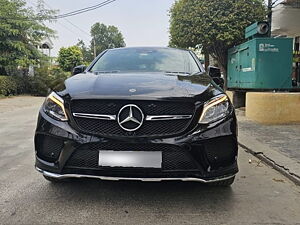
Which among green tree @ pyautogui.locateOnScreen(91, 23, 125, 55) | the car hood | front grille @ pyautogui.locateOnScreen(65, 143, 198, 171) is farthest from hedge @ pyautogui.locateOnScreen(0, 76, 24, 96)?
green tree @ pyautogui.locateOnScreen(91, 23, 125, 55)

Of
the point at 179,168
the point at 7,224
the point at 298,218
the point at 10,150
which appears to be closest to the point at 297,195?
the point at 298,218

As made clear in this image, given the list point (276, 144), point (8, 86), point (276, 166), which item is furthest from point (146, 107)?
point (8, 86)

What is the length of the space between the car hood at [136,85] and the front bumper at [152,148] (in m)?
0.35

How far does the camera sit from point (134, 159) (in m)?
2.81

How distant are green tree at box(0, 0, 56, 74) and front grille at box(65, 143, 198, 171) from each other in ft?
63.6

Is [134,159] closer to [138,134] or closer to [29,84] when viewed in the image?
[138,134]

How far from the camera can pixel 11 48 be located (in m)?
21.2

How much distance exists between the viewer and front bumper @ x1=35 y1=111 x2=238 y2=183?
2.82m

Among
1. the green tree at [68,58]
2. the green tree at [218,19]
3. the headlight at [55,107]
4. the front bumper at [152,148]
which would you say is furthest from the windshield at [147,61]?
the green tree at [68,58]

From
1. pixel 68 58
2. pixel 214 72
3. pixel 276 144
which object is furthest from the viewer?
pixel 68 58

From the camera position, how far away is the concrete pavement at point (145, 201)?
9.45 feet

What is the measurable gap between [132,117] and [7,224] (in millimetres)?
1246

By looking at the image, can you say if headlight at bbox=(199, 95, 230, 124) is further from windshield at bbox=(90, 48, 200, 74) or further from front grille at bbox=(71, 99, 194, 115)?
windshield at bbox=(90, 48, 200, 74)

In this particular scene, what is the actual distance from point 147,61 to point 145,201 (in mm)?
1796
